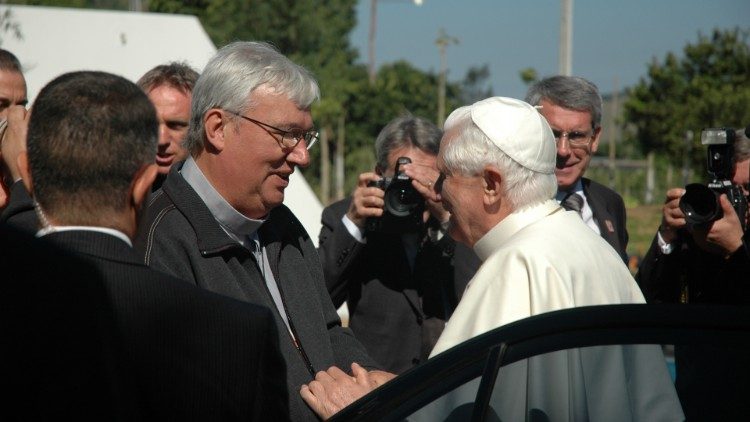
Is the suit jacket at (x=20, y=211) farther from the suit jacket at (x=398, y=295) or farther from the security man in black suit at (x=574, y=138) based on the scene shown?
the security man in black suit at (x=574, y=138)

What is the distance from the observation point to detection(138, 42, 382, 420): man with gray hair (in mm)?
3102

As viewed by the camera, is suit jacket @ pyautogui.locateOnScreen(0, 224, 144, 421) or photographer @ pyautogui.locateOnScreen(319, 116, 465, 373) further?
photographer @ pyautogui.locateOnScreen(319, 116, 465, 373)

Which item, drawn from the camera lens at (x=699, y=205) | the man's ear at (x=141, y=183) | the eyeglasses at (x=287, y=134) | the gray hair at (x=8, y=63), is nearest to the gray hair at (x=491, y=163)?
the eyeglasses at (x=287, y=134)

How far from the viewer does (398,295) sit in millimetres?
4570

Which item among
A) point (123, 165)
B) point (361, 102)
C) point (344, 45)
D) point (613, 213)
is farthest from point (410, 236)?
point (344, 45)

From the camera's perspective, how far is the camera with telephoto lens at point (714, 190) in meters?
3.95

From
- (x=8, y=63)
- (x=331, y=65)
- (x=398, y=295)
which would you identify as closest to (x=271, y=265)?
(x=398, y=295)

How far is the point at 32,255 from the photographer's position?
1.71 metres

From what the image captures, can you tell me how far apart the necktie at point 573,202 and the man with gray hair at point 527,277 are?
4.59 feet

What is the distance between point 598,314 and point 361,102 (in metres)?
40.2

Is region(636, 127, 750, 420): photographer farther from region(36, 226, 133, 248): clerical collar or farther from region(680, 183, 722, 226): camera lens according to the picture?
region(36, 226, 133, 248): clerical collar

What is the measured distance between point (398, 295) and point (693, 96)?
88.4ft

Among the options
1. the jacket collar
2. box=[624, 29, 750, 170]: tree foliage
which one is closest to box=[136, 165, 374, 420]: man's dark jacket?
the jacket collar

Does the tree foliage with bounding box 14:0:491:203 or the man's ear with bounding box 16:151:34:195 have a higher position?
the man's ear with bounding box 16:151:34:195
